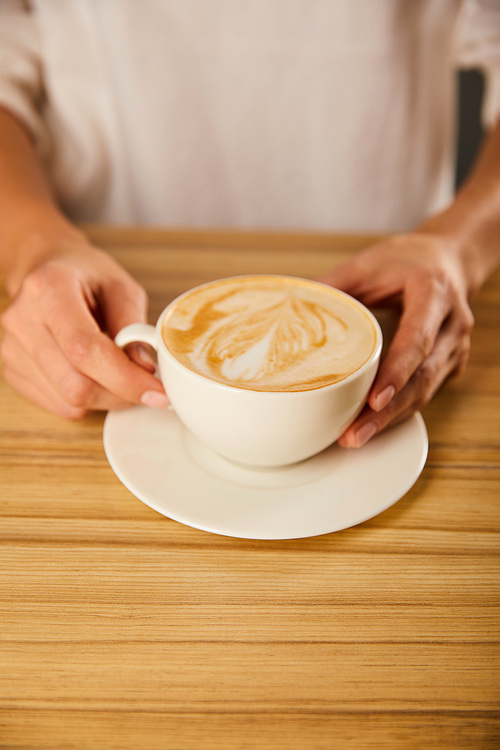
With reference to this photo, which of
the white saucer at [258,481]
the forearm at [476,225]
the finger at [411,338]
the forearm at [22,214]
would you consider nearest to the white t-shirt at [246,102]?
the forearm at [22,214]

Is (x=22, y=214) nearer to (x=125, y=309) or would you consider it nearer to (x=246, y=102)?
(x=125, y=309)

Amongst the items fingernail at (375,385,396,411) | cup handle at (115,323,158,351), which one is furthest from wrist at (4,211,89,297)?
fingernail at (375,385,396,411)

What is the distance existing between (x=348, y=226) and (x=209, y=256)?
1.52 feet

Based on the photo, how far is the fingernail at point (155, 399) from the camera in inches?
22.6

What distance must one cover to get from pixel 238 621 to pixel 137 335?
0.27 meters

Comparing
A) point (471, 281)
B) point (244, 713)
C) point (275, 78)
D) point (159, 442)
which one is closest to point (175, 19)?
point (275, 78)

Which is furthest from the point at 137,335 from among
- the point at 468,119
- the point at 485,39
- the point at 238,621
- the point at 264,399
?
the point at 468,119

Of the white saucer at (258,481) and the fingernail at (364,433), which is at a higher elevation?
the fingernail at (364,433)

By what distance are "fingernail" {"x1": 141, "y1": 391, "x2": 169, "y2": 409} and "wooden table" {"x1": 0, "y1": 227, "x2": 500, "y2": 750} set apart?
0.25ft

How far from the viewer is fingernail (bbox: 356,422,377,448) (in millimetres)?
550

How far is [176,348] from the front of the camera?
1.78 feet

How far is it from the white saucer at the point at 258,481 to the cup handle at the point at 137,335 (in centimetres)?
8

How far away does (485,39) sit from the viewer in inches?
43.3

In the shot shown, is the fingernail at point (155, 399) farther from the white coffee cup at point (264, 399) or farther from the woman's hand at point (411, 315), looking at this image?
the woman's hand at point (411, 315)
